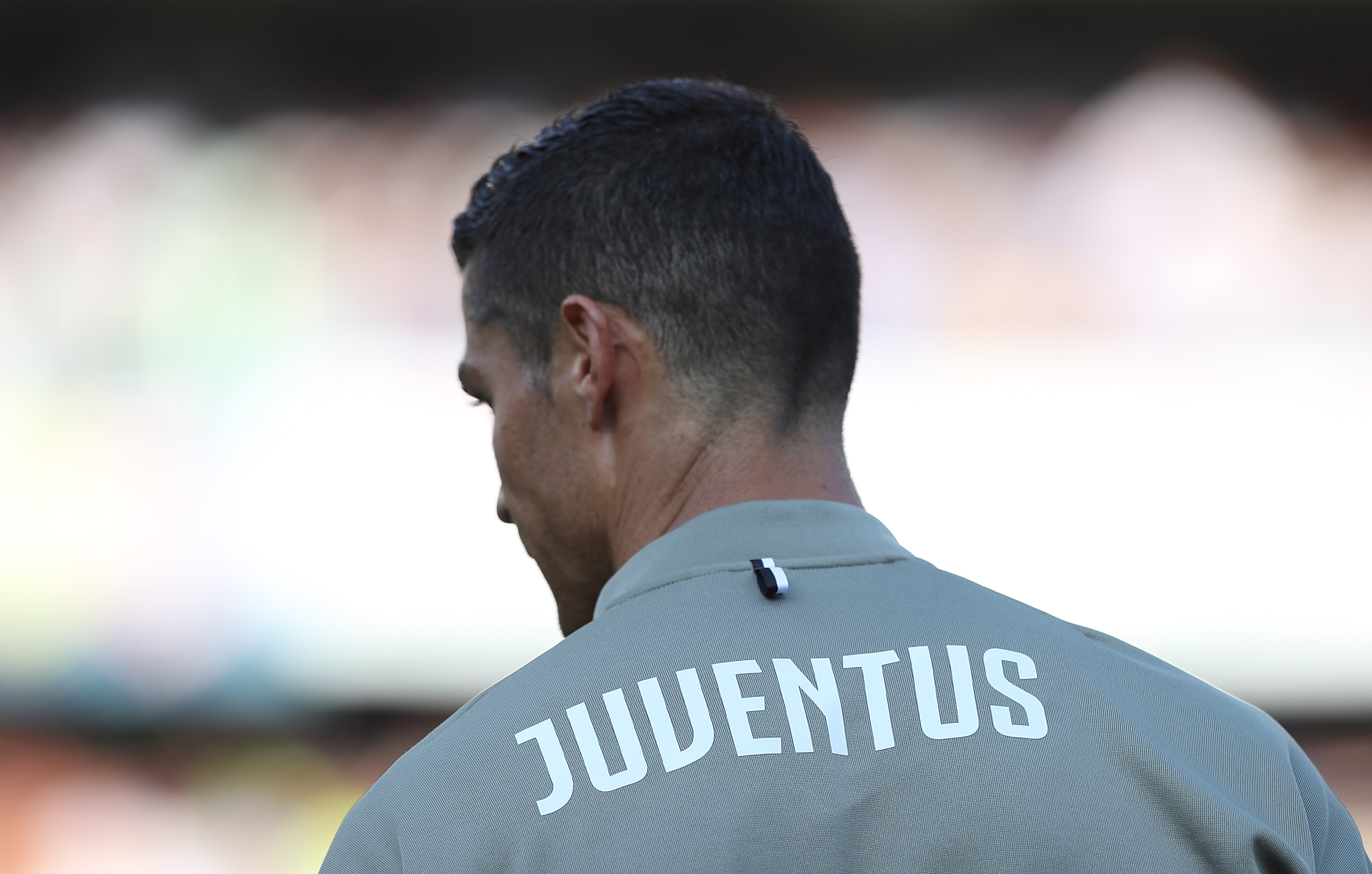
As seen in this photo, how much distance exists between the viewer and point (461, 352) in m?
3.03

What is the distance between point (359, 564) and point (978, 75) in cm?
187

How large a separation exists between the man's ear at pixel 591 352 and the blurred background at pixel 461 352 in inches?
77.8

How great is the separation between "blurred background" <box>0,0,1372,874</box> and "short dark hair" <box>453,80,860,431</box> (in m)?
1.92

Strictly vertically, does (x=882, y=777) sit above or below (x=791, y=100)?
below

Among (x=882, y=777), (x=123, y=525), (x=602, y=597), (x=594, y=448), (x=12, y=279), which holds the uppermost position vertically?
(x=12, y=279)

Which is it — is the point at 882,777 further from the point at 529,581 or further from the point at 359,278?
the point at 359,278

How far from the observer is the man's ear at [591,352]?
3.25 ft

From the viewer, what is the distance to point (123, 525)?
2.97 metres

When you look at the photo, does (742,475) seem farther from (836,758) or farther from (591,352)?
(836,758)

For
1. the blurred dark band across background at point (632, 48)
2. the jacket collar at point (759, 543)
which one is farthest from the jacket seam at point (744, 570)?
the blurred dark band across background at point (632, 48)

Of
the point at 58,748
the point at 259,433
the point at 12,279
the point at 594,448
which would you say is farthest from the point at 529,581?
the point at 594,448

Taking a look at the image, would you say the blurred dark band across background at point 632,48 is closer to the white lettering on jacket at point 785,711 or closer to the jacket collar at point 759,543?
the jacket collar at point 759,543

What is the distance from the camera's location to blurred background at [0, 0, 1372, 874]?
2893mm

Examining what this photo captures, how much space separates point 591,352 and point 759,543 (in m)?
0.21
